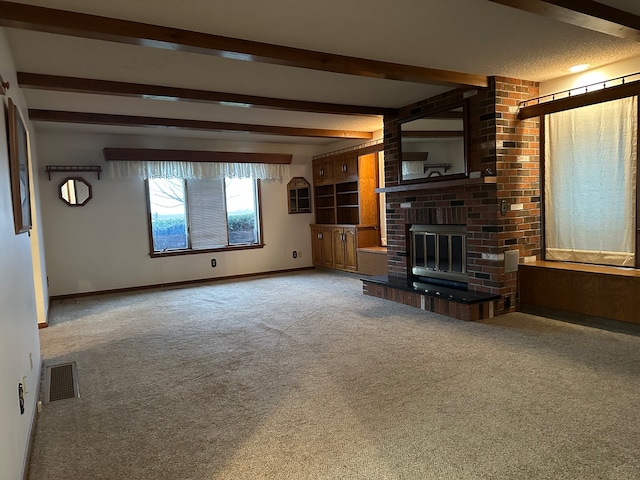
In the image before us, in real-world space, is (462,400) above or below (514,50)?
below

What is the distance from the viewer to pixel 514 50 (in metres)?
3.54

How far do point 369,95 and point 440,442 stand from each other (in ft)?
12.2

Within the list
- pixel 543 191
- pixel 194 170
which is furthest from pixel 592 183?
pixel 194 170

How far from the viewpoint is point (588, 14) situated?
2627mm

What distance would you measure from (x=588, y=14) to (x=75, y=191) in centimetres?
645

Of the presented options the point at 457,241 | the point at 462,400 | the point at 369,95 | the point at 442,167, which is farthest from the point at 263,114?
the point at 462,400

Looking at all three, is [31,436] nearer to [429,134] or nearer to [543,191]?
[429,134]

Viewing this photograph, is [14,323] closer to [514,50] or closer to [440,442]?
[440,442]

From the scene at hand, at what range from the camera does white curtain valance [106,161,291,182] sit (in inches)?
261

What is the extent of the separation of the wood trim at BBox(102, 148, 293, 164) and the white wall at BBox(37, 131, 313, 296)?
0.50ft

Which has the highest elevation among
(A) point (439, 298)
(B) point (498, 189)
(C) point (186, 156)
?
(C) point (186, 156)

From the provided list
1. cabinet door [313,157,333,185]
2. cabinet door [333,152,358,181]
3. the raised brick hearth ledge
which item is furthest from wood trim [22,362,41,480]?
cabinet door [313,157,333,185]

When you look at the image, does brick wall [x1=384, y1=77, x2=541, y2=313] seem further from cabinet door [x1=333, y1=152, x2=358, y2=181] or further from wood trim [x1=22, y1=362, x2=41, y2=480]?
wood trim [x1=22, y1=362, x2=41, y2=480]

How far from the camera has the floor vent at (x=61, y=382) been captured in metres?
2.91
